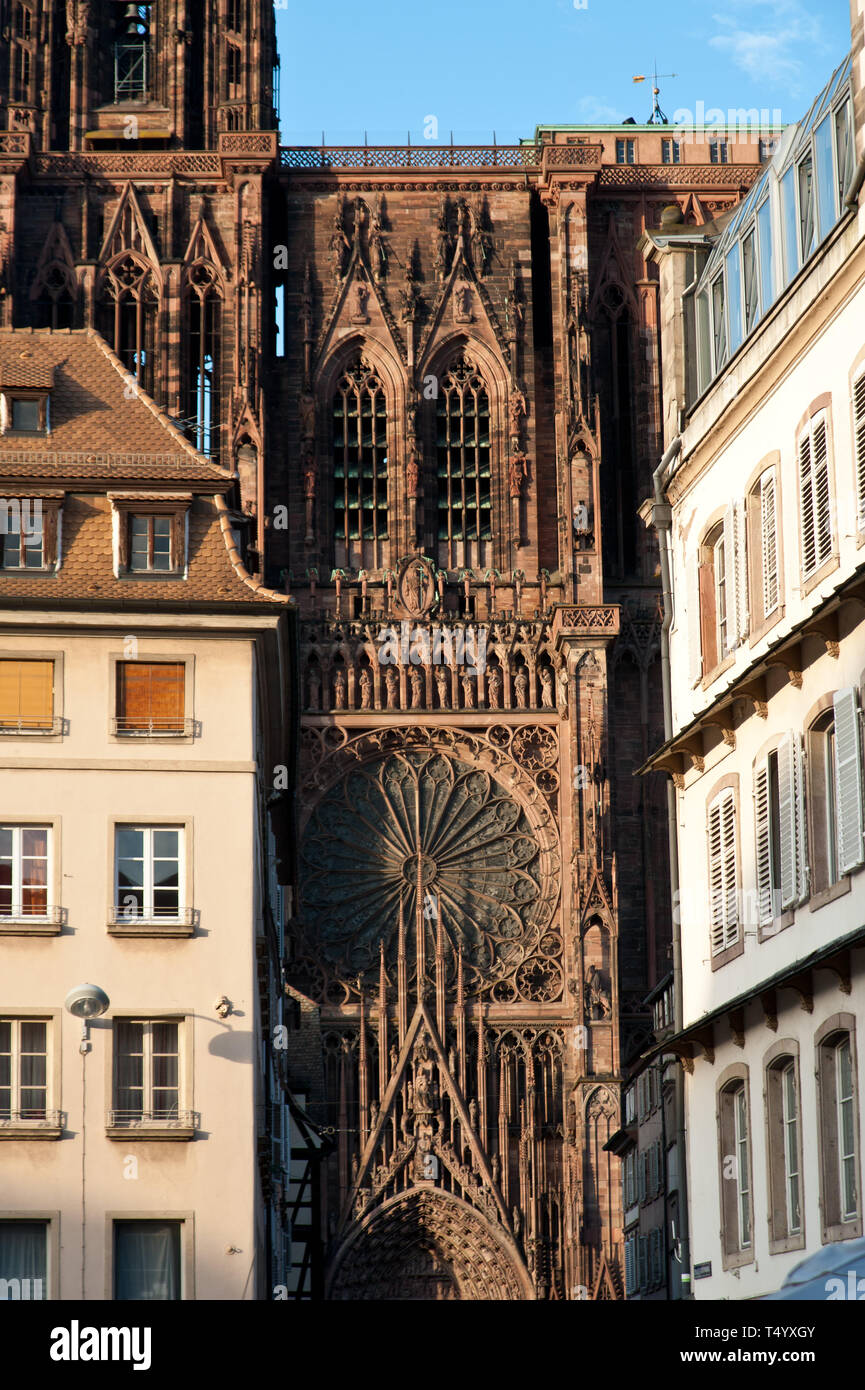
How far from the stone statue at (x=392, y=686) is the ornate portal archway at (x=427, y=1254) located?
38.3ft

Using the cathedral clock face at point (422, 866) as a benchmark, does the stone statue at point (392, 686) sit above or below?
above

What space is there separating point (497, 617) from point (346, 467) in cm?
579

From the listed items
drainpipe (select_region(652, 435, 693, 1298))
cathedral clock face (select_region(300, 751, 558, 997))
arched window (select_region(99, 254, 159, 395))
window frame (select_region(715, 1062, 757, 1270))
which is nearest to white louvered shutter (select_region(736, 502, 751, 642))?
drainpipe (select_region(652, 435, 693, 1298))

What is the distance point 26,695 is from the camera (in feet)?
107

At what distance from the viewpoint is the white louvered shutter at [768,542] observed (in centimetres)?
2720

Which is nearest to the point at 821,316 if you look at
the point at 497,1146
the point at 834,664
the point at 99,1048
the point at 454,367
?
the point at 834,664

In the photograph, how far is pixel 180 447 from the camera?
115ft

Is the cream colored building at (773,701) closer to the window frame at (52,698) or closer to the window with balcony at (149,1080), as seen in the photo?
the window with balcony at (149,1080)

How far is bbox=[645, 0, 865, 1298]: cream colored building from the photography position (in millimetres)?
24078

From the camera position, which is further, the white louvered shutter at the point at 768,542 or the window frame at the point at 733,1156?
the white louvered shutter at the point at 768,542

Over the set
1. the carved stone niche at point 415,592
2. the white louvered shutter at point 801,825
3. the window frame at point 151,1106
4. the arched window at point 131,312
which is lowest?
the window frame at point 151,1106

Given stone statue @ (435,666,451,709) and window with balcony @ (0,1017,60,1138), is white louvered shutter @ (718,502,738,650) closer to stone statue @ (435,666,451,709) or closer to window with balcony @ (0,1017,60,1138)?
window with balcony @ (0,1017,60,1138)

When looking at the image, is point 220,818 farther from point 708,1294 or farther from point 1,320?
point 1,320

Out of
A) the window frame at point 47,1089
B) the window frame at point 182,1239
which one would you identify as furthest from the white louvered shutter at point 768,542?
the window frame at point 47,1089
